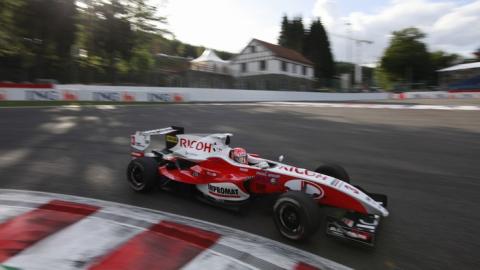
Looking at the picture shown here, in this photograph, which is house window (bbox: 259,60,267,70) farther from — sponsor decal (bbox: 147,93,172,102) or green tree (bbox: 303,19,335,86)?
sponsor decal (bbox: 147,93,172,102)

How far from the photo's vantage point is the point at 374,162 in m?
6.68

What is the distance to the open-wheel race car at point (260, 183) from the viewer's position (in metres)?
3.49

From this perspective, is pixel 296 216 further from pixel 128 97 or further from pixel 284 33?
pixel 284 33

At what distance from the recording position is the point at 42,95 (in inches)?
803

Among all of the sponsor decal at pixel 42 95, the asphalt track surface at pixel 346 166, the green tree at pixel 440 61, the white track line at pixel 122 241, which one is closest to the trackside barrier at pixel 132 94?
the sponsor decal at pixel 42 95

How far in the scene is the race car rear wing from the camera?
207 inches

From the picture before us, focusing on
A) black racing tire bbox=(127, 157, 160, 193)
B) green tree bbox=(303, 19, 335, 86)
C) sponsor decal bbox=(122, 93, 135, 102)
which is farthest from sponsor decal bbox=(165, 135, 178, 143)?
green tree bbox=(303, 19, 335, 86)

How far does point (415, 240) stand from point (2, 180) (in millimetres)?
5455

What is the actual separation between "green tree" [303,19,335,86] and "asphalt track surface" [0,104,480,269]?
189 feet

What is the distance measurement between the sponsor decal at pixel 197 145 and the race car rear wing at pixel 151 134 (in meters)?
0.25

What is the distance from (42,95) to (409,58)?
2178 inches

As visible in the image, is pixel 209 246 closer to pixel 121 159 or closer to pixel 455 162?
pixel 121 159

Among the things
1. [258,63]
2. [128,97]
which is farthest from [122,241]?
[258,63]

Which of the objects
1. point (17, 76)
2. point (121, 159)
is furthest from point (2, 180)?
point (17, 76)
